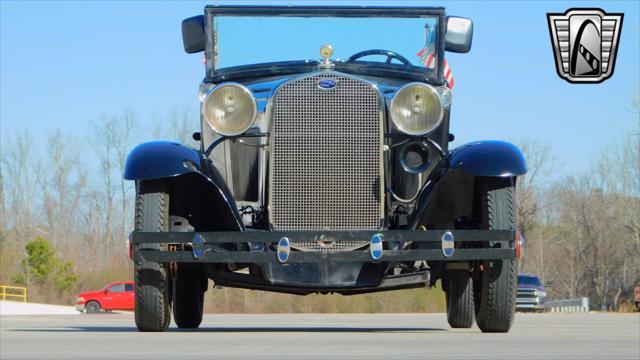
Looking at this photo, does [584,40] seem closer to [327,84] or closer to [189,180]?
[327,84]

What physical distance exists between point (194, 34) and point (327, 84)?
200 centimetres

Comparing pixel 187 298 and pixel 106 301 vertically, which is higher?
pixel 187 298

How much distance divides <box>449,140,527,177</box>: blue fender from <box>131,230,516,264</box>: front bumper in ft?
1.48

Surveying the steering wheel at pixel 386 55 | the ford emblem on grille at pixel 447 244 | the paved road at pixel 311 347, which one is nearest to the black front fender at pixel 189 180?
the paved road at pixel 311 347

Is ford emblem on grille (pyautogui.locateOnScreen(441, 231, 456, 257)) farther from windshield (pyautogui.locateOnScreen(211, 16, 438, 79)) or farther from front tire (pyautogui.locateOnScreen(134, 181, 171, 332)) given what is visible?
windshield (pyautogui.locateOnScreen(211, 16, 438, 79))

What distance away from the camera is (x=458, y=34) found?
1022 cm

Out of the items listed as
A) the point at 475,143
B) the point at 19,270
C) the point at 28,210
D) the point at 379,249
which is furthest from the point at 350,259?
the point at 28,210

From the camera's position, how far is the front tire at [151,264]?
28.4 ft

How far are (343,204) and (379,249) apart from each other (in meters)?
0.58

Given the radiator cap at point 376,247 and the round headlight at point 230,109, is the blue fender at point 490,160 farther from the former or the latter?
the round headlight at point 230,109

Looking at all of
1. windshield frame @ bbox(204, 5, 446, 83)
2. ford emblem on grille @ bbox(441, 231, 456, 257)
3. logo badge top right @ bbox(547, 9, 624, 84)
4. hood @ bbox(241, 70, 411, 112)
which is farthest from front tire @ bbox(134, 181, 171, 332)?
logo badge top right @ bbox(547, 9, 624, 84)

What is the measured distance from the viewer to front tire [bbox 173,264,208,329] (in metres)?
10.9

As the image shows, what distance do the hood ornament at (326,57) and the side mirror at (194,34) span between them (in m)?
1.07

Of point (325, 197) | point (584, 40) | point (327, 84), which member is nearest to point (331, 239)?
point (325, 197)
